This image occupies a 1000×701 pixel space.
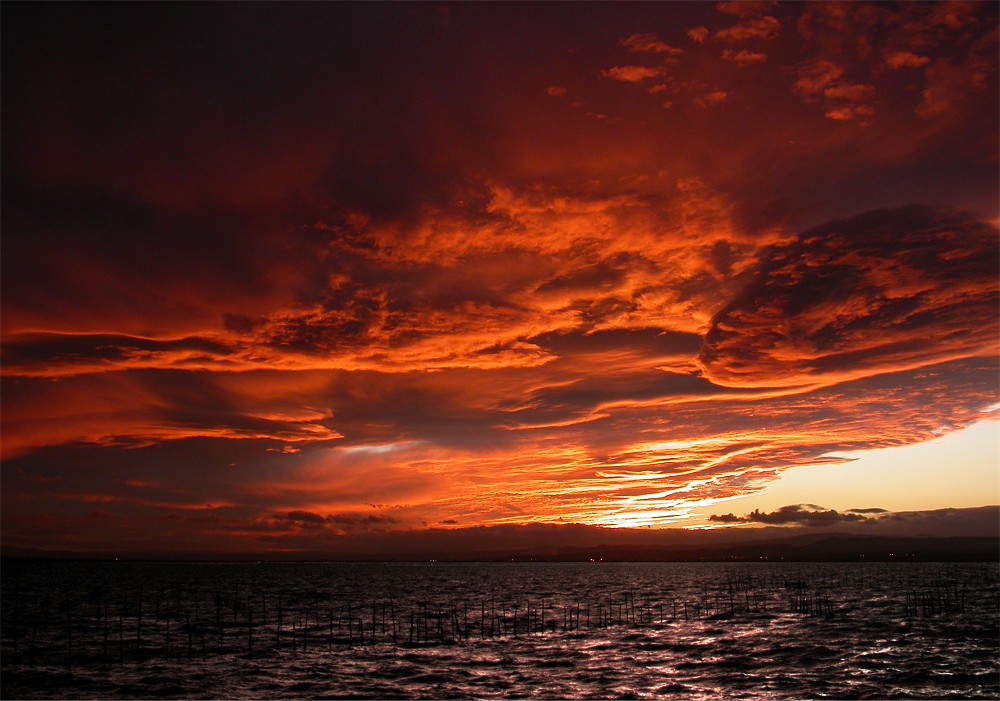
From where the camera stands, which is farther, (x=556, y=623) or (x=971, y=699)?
(x=556, y=623)

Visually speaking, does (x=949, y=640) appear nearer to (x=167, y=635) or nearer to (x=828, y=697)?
(x=828, y=697)

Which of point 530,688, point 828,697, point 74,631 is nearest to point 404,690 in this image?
point 530,688

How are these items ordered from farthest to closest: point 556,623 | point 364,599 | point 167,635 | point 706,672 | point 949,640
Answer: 1. point 364,599
2. point 556,623
3. point 167,635
4. point 949,640
5. point 706,672

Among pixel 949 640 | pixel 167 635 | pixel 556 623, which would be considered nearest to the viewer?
pixel 949 640

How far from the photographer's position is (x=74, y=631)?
81.9m

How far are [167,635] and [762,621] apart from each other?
69.3 metres

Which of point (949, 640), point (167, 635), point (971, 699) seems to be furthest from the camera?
point (167, 635)

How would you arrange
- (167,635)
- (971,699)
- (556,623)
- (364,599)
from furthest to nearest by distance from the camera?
1. (364,599)
2. (556,623)
3. (167,635)
4. (971,699)

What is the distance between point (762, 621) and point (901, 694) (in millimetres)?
46421

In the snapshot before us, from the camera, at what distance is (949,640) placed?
70.8 m

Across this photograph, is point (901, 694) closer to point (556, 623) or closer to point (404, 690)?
point (404, 690)

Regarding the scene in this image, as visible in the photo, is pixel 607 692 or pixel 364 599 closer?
pixel 607 692

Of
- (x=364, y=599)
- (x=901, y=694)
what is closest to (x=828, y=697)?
(x=901, y=694)

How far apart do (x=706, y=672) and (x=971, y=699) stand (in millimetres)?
16529
